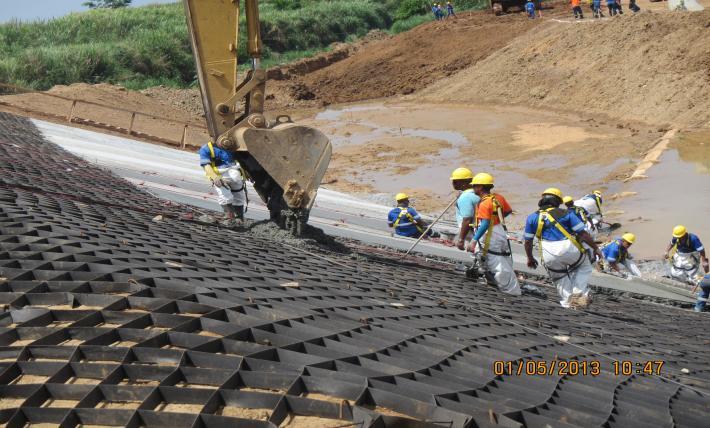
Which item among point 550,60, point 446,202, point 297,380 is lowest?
point 446,202

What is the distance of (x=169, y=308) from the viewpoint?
14.0ft

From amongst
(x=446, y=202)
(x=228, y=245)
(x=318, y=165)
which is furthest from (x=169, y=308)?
(x=446, y=202)

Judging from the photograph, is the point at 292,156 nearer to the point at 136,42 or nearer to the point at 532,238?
the point at 532,238

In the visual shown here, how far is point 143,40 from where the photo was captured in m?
41.8

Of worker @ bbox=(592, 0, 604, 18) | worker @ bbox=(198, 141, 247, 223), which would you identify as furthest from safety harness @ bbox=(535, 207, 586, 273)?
worker @ bbox=(592, 0, 604, 18)

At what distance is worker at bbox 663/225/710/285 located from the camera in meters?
14.3

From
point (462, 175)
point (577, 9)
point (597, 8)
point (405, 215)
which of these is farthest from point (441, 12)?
point (462, 175)

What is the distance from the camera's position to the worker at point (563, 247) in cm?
845

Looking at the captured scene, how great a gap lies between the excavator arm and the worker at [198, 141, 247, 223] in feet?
6.33

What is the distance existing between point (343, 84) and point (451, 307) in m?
36.3

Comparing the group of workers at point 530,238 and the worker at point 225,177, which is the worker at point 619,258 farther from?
the worker at point 225,177

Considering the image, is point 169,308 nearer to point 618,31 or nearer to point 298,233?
point 298,233

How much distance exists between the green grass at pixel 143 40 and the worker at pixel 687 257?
2742 centimetres

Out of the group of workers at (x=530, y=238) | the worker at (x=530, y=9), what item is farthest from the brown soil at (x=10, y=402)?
the worker at (x=530, y=9)
